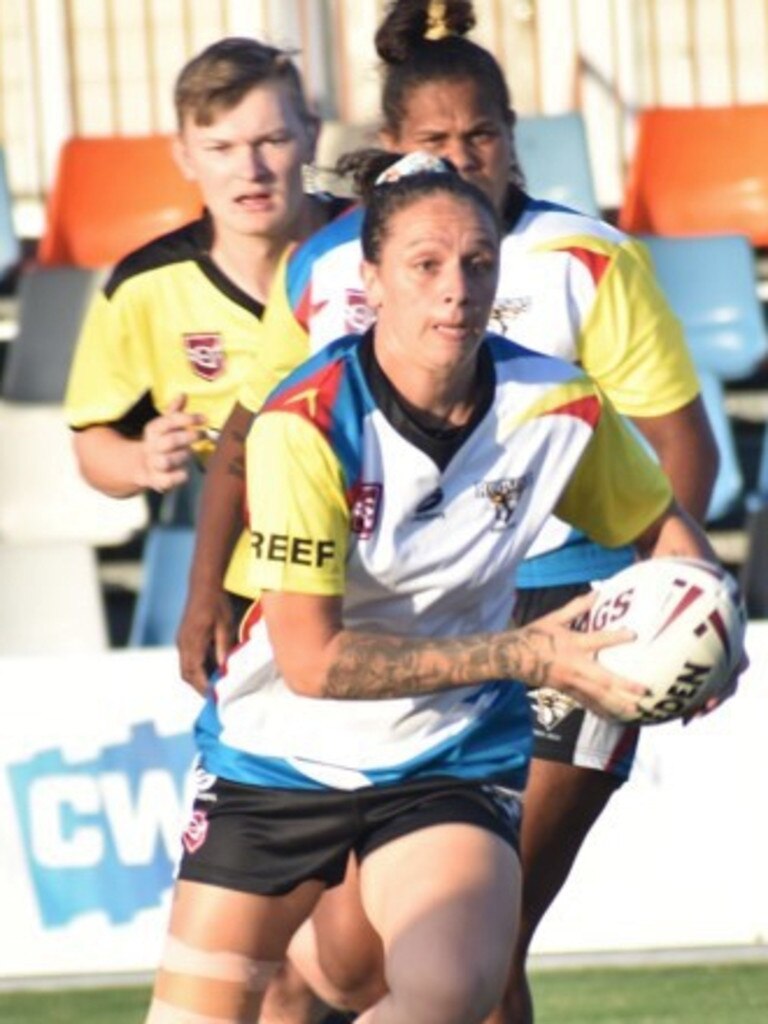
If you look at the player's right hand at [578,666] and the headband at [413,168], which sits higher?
the headband at [413,168]

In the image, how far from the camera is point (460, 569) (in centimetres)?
489

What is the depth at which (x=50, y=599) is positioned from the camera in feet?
32.6

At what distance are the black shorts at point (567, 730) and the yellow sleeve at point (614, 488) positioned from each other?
0.52 m

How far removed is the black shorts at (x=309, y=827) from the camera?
4.96 metres

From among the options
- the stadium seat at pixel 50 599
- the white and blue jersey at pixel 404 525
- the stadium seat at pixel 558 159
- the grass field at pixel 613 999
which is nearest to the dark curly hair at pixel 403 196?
the white and blue jersey at pixel 404 525

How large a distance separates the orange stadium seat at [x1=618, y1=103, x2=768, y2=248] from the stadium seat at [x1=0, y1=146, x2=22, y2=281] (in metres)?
2.36

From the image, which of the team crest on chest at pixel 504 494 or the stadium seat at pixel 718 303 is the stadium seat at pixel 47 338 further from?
the team crest on chest at pixel 504 494

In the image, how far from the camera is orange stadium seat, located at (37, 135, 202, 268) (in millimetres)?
12281

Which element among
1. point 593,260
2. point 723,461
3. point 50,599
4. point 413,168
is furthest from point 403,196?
point 723,461

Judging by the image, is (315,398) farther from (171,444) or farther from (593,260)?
(593,260)

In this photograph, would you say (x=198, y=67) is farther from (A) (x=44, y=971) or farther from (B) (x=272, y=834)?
(A) (x=44, y=971)

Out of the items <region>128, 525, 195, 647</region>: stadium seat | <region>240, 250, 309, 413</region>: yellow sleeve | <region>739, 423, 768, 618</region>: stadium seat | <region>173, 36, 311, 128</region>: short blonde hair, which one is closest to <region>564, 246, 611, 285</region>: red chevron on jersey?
<region>240, 250, 309, 413</region>: yellow sleeve

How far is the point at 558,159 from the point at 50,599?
2990 mm

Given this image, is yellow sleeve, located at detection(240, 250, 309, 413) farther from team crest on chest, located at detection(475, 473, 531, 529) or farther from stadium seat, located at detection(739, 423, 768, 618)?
stadium seat, located at detection(739, 423, 768, 618)
